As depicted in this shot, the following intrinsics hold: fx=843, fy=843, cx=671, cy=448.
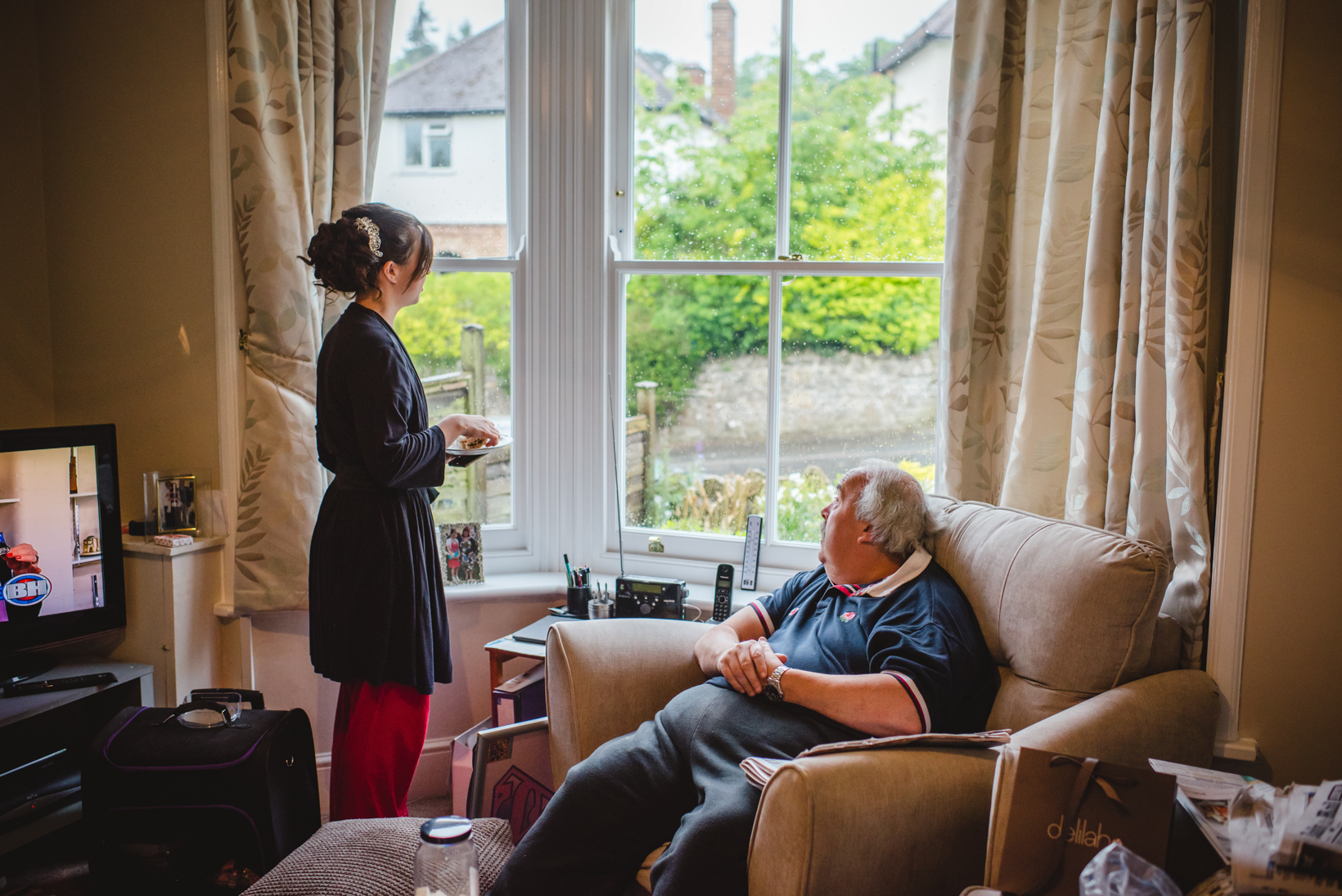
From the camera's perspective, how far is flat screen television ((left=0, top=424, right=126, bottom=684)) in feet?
6.57

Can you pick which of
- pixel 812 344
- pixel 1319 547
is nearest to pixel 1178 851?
pixel 1319 547

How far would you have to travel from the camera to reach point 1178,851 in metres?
1.18

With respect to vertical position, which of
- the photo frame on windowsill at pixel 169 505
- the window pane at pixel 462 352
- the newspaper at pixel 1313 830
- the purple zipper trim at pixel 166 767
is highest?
the window pane at pixel 462 352

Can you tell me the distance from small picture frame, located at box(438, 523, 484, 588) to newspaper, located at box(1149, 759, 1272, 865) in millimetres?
1852

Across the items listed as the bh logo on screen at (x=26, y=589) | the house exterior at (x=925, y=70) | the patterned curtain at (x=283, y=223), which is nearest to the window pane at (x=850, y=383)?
the house exterior at (x=925, y=70)

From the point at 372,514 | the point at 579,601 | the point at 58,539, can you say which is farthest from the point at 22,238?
the point at 579,601

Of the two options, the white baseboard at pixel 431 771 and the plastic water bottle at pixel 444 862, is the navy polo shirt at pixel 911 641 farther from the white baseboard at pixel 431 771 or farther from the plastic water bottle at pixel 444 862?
the white baseboard at pixel 431 771

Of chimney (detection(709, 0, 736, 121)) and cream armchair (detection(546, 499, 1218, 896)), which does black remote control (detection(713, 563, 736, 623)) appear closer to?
cream armchair (detection(546, 499, 1218, 896))

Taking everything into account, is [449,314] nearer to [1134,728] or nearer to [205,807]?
[205,807]

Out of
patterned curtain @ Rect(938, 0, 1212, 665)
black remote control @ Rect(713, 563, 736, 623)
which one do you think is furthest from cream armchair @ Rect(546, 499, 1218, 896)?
black remote control @ Rect(713, 563, 736, 623)

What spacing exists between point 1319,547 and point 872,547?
80cm

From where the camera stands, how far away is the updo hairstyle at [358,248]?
190 centimetres

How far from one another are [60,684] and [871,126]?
8.22ft

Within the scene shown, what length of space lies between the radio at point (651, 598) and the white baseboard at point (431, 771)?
73 cm
